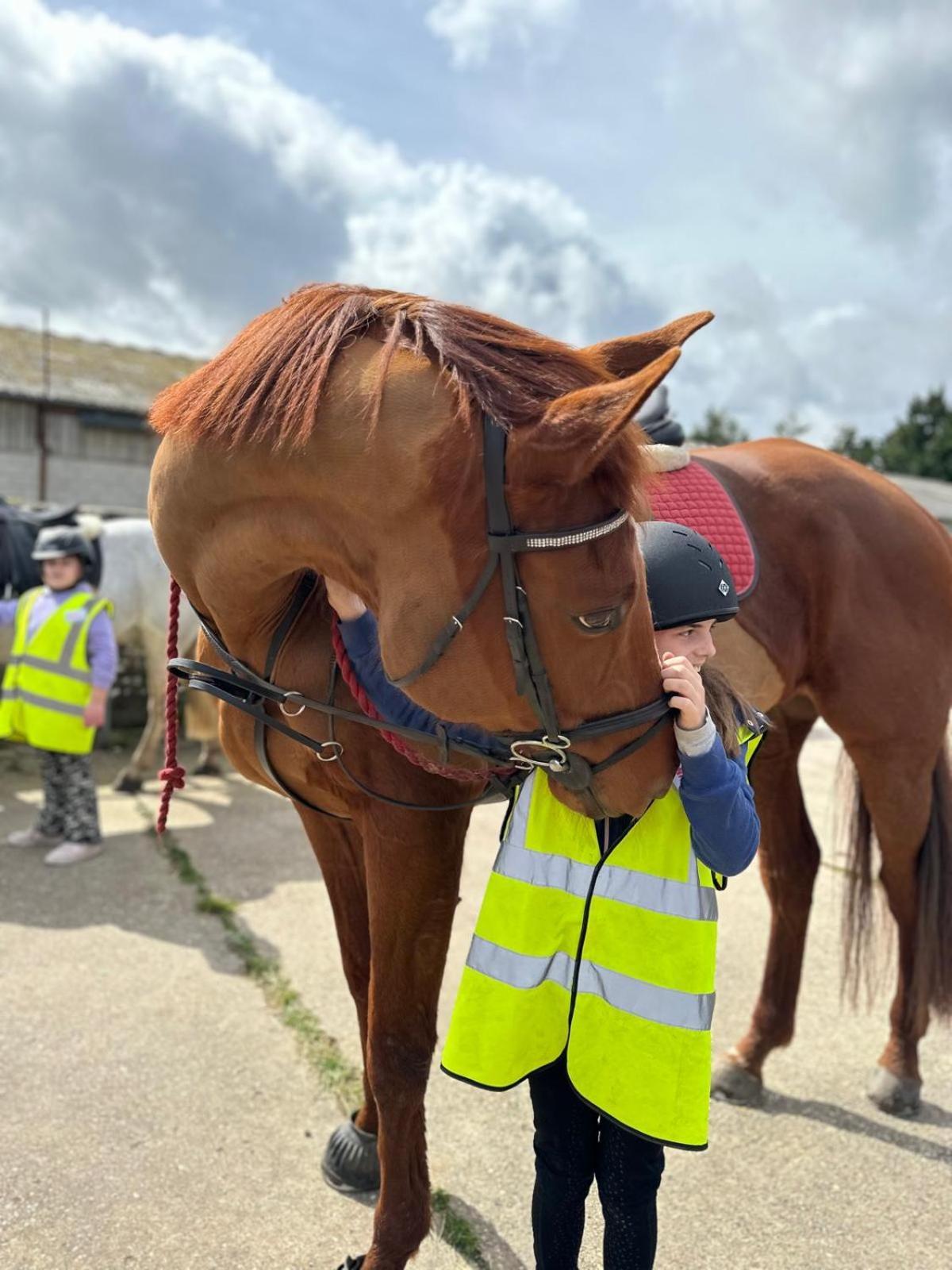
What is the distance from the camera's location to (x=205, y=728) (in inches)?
224

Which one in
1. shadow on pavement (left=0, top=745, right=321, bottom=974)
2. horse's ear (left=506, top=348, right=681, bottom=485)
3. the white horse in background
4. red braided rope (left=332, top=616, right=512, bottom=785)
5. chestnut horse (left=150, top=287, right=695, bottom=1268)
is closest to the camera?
horse's ear (left=506, top=348, right=681, bottom=485)

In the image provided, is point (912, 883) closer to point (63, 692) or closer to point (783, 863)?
point (783, 863)

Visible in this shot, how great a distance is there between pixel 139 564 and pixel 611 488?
539 cm

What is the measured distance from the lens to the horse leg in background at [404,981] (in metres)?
1.67

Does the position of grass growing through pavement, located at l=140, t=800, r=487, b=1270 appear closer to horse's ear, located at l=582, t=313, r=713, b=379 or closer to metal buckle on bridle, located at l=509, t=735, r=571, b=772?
metal buckle on bridle, located at l=509, t=735, r=571, b=772

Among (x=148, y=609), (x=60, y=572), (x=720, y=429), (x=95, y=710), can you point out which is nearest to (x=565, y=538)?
(x=95, y=710)

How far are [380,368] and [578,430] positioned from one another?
0.34m

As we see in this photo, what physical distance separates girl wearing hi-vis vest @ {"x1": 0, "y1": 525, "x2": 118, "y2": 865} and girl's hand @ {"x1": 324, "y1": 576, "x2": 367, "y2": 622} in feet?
10.2

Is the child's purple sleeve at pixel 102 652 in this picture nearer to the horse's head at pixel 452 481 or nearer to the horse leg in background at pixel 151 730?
the horse leg in background at pixel 151 730

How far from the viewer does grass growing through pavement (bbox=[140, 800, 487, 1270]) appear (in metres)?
1.94

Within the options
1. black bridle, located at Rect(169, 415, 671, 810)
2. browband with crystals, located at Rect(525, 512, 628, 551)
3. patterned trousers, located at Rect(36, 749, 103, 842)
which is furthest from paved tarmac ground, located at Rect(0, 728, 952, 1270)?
browband with crystals, located at Rect(525, 512, 628, 551)

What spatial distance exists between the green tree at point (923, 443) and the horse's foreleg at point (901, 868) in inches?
1751

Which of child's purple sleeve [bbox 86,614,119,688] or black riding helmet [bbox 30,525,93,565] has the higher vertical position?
black riding helmet [bbox 30,525,93,565]

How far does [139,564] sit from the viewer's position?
19.5 feet
